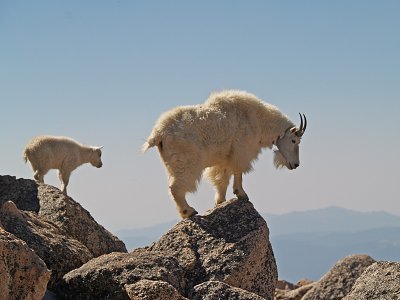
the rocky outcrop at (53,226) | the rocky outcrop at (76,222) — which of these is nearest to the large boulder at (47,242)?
the rocky outcrop at (53,226)

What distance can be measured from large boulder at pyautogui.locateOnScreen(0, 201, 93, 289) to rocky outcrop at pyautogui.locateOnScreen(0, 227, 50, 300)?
3.46 ft

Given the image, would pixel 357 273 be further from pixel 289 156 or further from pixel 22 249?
pixel 22 249

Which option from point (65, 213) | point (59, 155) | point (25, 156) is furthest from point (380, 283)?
point (59, 155)

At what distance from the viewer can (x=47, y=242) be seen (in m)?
7.96

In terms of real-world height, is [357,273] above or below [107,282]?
above

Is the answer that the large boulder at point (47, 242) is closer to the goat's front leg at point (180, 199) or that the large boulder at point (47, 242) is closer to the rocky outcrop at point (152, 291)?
the rocky outcrop at point (152, 291)

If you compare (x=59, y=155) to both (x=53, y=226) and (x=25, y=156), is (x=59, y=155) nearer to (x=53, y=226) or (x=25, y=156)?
(x=25, y=156)

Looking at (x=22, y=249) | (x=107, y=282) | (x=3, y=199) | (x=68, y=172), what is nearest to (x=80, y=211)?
(x=3, y=199)

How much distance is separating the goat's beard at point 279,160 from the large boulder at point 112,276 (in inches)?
285

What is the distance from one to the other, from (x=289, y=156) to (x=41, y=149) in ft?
38.0

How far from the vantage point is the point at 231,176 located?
1305 cm

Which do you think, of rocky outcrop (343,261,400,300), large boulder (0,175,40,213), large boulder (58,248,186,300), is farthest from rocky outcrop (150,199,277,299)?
large boulder (0,175,40,213)

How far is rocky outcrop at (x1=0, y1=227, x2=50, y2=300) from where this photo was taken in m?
6.18

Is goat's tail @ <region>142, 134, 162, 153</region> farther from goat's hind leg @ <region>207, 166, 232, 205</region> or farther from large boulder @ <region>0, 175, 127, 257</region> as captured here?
large boulder @ <region>0, 175, 127, 257</region>
